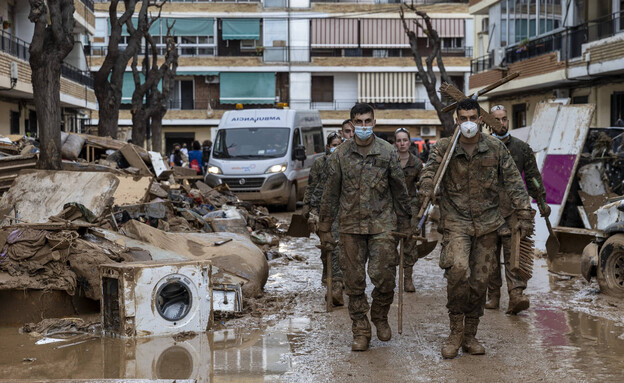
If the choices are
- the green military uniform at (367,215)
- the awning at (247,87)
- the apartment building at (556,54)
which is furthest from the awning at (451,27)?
the green military uniform at (367,215)

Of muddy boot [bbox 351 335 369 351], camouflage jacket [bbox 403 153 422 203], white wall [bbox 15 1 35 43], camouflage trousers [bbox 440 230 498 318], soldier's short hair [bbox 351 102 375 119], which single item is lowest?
muddy boot [bbox 351 335 369 351]

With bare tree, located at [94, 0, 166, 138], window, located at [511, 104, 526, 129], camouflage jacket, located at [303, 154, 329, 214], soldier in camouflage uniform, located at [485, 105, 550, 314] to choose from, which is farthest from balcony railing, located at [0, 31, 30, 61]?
soldier in camouflage uniform, located at [485, 105, 550, 314]

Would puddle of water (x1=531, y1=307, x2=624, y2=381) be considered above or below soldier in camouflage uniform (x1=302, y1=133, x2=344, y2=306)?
below

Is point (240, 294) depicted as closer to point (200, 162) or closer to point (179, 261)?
point (179, 261)

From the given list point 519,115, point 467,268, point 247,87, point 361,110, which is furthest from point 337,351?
point 247,87

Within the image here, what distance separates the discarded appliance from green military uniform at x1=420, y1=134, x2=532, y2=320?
3.08 m

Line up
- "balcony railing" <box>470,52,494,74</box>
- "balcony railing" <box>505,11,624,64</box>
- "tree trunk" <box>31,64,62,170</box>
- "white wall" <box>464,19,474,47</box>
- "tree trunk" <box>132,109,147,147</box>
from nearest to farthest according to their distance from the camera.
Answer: "tree trunk" <box>31,64,62,170</box>, "balcony railing" <box>505,11,624,64</box>, "tree trunk" <box>132,109,147,147</box>, "balcony railing" <box>470,52,494,74</box>, "white wall" <box>464,19,474,47</box>

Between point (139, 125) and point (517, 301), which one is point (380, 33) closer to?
point (139, 125)

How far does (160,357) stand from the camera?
717 centimetres

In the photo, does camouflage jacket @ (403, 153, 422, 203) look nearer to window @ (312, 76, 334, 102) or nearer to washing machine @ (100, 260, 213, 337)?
washing machine @ (100, 260, 213, 337)

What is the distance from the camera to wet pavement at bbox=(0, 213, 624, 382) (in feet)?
21.6

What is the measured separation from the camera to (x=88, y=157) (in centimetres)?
1916

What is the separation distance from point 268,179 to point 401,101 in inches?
1320

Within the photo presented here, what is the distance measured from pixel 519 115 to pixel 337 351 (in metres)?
27.9
